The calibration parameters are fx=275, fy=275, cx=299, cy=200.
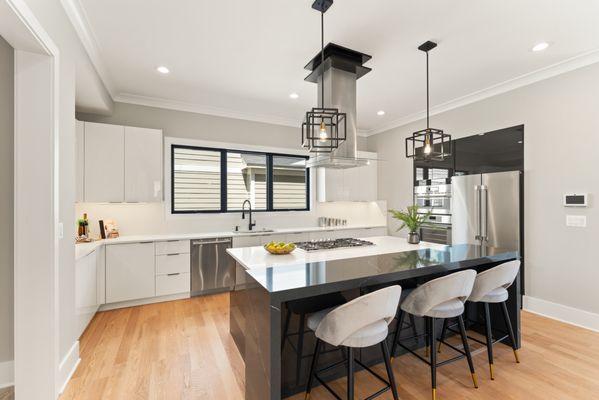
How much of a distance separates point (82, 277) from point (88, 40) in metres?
2.29

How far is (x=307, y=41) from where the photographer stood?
106 inches

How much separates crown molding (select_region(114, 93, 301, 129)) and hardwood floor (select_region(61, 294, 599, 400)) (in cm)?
304

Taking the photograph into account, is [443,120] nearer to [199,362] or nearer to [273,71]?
[273,71]

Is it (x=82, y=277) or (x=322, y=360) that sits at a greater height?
(x=82, y=277)

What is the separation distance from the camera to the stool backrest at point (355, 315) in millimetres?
1502

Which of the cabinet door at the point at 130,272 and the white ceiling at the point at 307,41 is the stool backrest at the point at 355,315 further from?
the cabinet door at the point at 130,272

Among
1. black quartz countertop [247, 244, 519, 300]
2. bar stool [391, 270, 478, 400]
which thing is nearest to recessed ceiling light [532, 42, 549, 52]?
black quartz countertop [247, 244, 519, 300]

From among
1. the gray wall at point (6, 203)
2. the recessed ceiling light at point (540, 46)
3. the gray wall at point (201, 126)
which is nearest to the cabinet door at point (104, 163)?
the gray wall at point (201, 126)

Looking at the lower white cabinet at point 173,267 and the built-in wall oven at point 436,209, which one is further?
the built-in wall oven at point 436,209

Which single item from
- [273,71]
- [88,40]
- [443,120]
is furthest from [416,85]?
[88,40]

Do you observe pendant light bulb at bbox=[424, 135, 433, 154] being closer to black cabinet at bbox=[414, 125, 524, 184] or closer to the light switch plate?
black cabinet at bbox=[414, 125, 524, 184]

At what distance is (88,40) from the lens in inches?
102

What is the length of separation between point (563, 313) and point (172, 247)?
4938mm

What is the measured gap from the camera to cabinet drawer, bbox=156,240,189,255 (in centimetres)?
377
